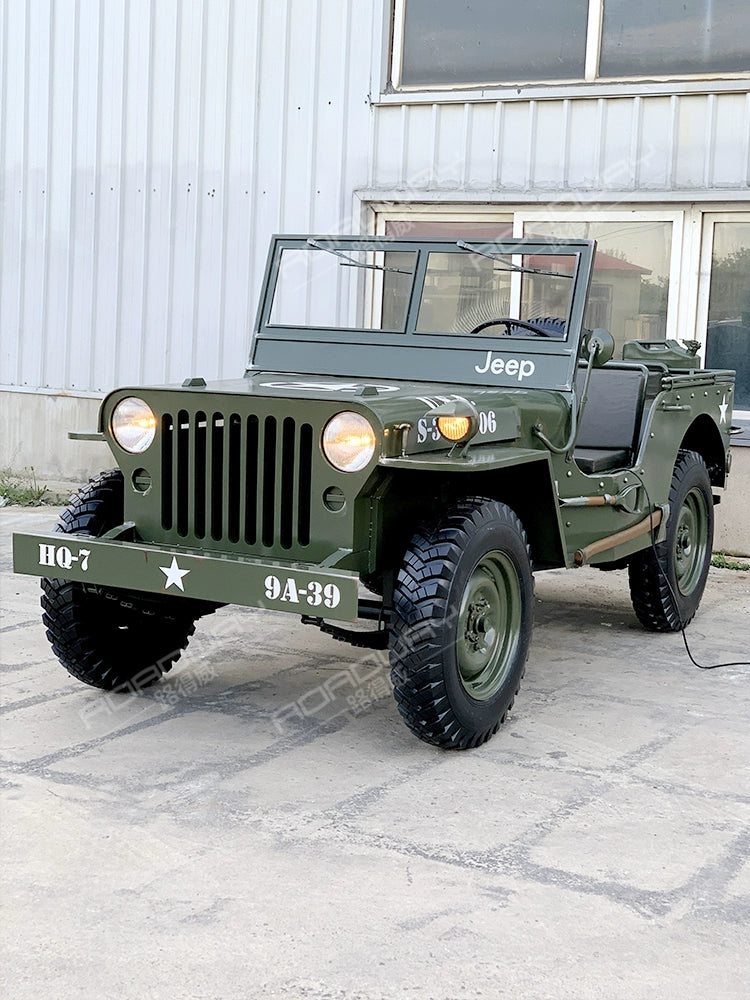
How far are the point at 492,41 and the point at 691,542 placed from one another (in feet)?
13.3

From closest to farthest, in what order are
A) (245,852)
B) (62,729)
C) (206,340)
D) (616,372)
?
(245,852) < (62,729) < (616,372) < (206,340)

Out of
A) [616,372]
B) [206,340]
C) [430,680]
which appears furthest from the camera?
[206,340]

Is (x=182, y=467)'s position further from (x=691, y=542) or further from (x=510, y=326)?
(x=691, y=542)

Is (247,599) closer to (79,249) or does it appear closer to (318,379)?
(318,379)

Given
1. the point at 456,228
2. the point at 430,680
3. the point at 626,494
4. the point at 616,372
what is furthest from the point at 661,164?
the point at 430,680

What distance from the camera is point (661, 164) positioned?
820cm

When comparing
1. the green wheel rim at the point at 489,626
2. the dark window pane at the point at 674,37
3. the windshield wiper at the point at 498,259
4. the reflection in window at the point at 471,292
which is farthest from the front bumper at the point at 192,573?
the dark window pane at the point at 674,37

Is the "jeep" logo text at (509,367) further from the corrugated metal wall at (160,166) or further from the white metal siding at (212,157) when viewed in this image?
the corrugated metal wall at (160,166)

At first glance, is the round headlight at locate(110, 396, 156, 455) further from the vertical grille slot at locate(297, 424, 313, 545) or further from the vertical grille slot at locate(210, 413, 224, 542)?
the vertical grille slot at locate(297, 424, 313, 545)

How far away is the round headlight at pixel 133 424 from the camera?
178 inches

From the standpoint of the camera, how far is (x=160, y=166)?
9.80 metres

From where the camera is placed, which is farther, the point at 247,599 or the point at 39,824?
the point at 247,599

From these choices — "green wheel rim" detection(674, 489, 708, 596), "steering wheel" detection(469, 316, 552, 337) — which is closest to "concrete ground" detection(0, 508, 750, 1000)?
"green wheel rim" detection(674, 489, 708, 596)

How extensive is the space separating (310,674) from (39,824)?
5.96 feet
